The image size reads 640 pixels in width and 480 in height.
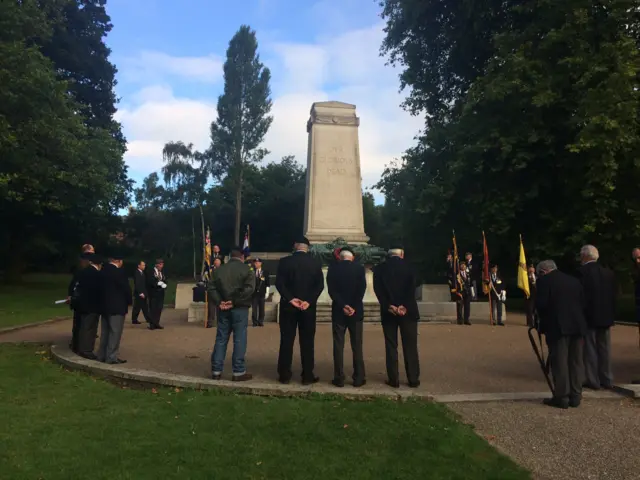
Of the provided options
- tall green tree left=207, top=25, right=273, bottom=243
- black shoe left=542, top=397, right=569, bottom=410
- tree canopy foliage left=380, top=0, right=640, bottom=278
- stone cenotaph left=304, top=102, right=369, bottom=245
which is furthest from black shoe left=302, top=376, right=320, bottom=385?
tall green tree left=207, top=25, right=273, bottom=243

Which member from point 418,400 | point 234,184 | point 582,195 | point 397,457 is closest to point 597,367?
point 418,400

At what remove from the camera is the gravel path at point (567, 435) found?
4242 mm

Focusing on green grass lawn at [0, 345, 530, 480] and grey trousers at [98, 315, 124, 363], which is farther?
grey trousers at [98, 315, 124, 363]

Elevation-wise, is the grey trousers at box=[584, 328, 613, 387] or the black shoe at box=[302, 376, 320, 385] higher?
the grey trousers at box=[584, 328, 613, 387]

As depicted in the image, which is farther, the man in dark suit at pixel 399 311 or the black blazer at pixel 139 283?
the black blazer at pixel 139 283

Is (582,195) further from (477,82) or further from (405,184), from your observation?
(405,184)

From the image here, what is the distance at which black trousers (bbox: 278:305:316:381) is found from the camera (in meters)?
6.80

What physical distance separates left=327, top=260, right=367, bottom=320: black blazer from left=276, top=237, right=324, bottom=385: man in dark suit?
0.18m

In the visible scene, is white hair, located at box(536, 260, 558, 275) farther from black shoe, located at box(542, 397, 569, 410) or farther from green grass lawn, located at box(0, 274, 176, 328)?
green grass lawn, located at box(0, 274, 176, 328)

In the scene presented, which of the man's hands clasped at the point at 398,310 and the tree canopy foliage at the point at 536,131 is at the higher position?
the tree canopy foliage at the point at 536,131

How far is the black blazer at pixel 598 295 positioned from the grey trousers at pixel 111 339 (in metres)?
6.46

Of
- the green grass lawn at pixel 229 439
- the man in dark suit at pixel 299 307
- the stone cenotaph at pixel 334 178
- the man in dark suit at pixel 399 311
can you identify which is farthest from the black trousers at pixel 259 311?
the green grass lawn at pixel 229 439

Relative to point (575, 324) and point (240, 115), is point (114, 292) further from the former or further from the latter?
point (240, 115)

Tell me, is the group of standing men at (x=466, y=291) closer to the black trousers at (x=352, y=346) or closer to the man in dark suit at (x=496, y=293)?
the man in dark suit at (x=496, y=293)
